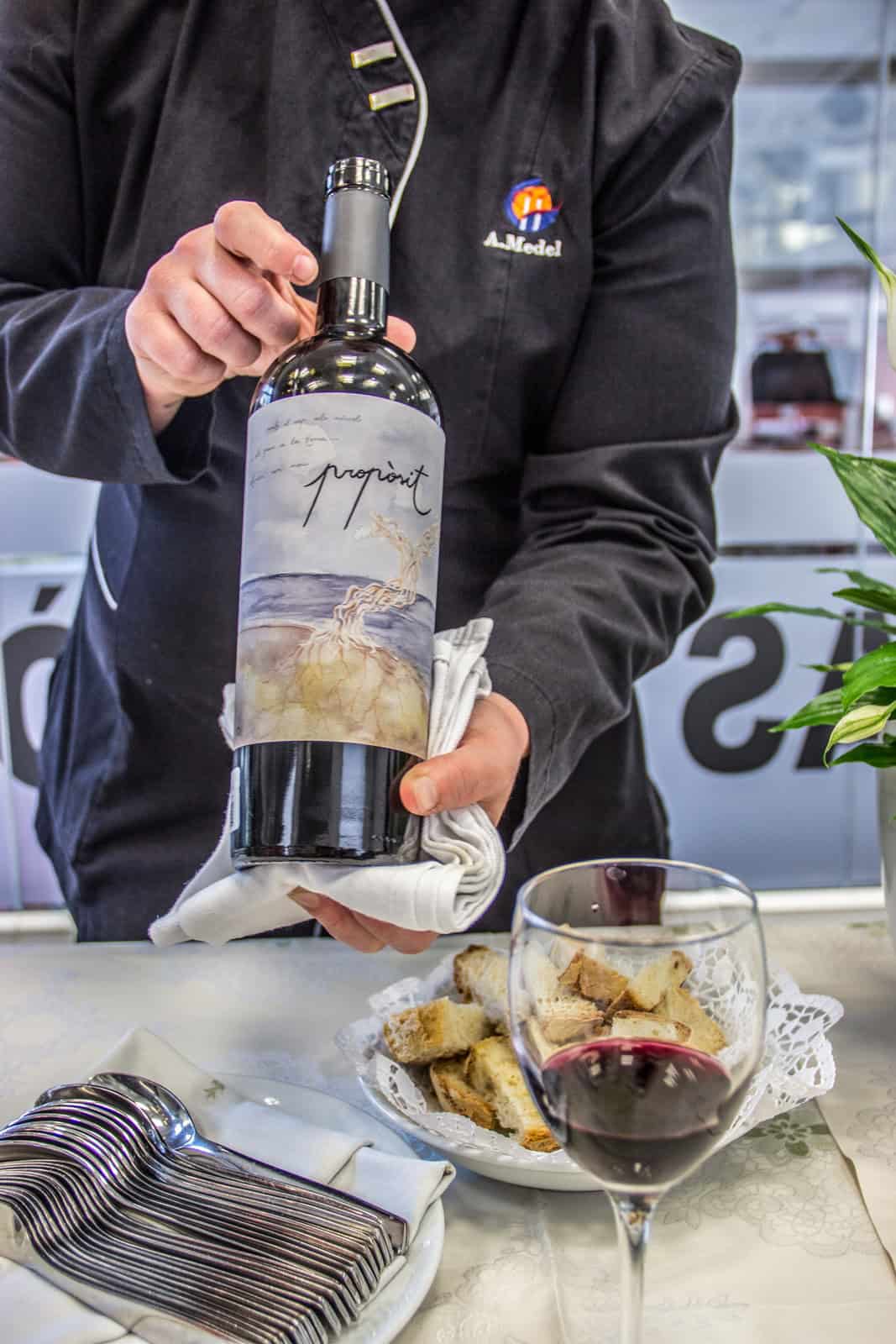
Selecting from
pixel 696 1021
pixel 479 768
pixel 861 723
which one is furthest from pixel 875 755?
pixel 696 1021

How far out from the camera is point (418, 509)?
0.61 meters

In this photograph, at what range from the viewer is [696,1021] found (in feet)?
1.50

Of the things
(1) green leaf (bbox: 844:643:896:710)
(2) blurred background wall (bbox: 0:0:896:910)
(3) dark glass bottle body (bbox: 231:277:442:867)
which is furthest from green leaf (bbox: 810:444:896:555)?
(2) blurred background wall (bbox: 0:0:896:910)

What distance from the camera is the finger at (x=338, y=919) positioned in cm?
71

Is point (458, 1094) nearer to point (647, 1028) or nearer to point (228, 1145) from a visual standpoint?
point (228, 1145)

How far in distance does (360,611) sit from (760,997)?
0.26 m

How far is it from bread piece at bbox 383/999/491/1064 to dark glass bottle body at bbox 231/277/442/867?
0.12m

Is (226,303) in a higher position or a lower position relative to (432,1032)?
higher

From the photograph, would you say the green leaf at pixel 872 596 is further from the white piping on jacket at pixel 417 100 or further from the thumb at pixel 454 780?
the white piping on jacket at pixel 417 100

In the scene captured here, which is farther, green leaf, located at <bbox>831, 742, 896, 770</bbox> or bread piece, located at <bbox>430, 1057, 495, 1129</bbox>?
green leaf, located at <bbox>831, 742, 896, 770</bbox>

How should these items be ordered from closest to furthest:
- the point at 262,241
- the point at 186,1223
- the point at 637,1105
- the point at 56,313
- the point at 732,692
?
the point at 637,1105 → the point at 186,1223 → the point at 262,241 → the point at 56,313 → the point at 732,692

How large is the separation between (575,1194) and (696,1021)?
249mm

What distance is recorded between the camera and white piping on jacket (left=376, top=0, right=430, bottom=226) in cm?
103

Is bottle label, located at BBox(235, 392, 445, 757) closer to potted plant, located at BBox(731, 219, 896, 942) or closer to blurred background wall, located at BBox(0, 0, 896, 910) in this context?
potted plant, located at BBox(731, 219, 896, 942)
